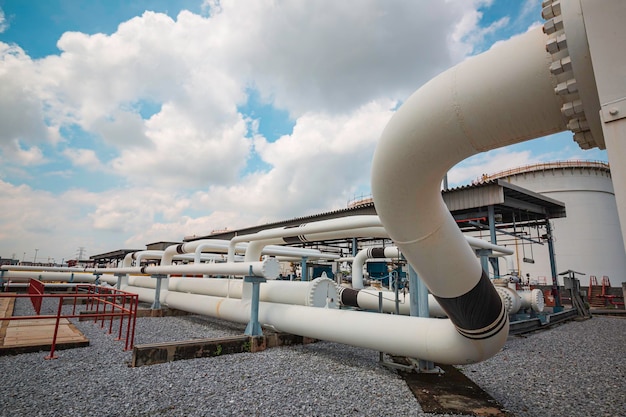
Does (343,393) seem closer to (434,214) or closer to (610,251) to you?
(434,214)

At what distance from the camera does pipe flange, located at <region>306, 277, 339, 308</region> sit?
600 centimetres

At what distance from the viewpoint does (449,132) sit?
186 cm

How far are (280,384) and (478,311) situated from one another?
2.40m

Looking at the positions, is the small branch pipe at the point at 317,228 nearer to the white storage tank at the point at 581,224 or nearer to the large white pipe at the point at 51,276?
the large white pipe at the point at 51,276

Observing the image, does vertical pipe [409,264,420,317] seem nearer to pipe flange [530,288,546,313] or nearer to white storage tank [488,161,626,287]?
pipe flange [530,288,546,313]

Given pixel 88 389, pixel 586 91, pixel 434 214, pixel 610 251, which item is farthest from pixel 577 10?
pixel 610 251

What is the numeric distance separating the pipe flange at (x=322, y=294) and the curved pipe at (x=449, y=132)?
10.8 ft

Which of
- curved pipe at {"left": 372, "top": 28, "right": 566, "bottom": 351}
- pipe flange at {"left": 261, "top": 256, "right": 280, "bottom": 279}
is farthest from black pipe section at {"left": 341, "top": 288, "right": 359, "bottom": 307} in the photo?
curved pipe at {"left": 372, "top": 28, "right": 566, "bottom": 351}

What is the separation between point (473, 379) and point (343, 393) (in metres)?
1.96

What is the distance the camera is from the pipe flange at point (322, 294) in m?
6.00

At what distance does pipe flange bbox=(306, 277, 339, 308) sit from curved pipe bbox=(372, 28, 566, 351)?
130 inches

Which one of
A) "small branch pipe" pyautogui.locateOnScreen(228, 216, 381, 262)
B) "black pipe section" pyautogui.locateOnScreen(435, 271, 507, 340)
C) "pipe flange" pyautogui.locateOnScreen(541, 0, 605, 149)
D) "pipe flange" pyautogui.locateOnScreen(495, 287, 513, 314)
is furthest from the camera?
"pipe flange" pyautogui.locateOnScreen(495, 287, 513, 314)

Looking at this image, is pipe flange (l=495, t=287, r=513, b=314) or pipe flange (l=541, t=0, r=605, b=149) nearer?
pipe flange (l=541, t=0, r=605, b=149)

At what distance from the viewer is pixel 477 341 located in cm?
349
